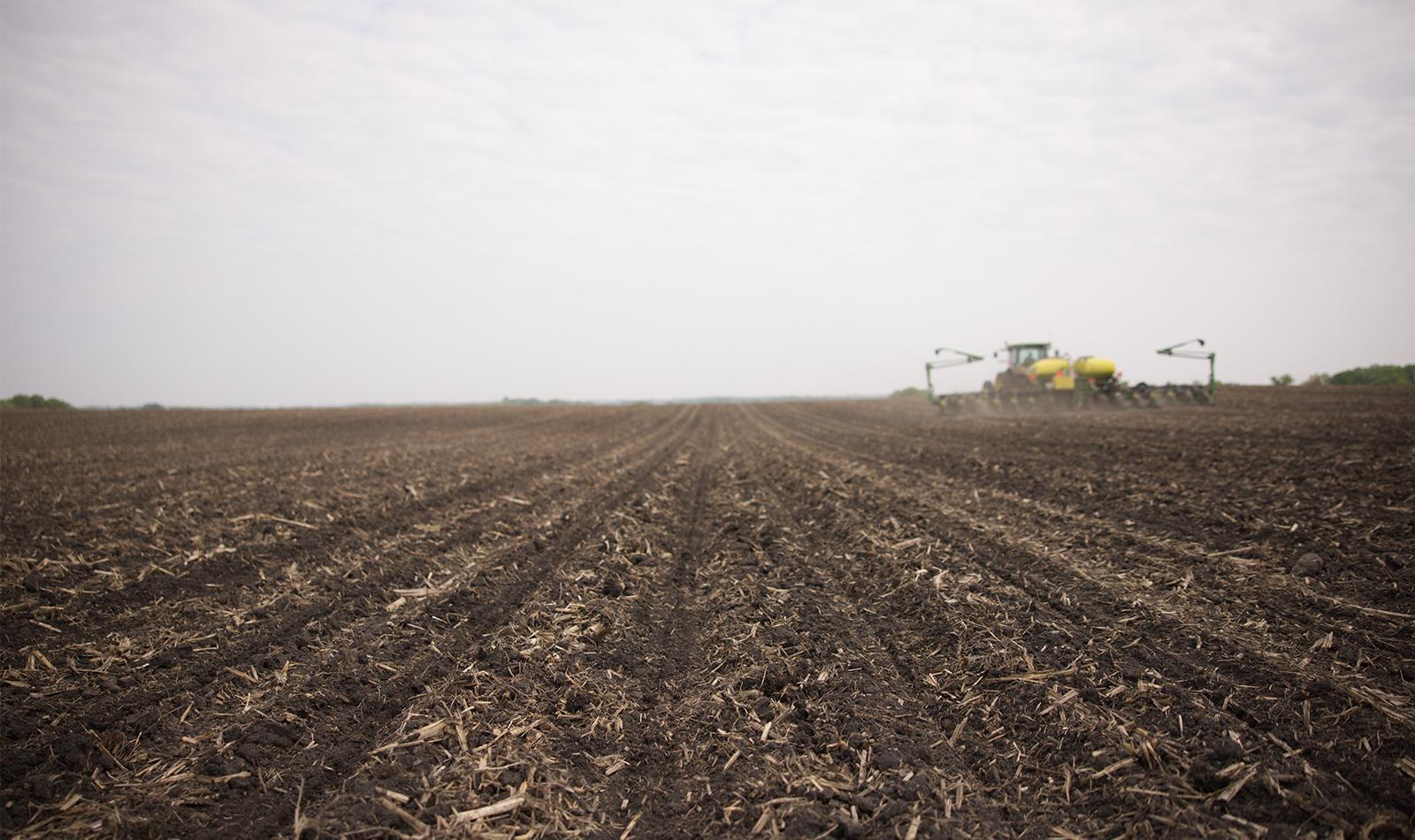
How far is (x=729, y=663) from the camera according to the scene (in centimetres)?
404

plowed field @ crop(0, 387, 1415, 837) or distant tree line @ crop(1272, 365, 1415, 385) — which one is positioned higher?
distant tree line @ crop(1272, 365, 1415, 385)

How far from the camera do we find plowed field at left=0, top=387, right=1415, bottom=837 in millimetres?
2656

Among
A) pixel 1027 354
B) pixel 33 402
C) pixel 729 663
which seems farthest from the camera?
pixel 33 402

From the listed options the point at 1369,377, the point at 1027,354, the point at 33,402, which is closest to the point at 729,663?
the point at 1027,354

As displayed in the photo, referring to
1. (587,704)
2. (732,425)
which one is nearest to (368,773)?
(587,704)

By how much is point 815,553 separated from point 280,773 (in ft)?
15.8

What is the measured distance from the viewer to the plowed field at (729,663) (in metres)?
2.66

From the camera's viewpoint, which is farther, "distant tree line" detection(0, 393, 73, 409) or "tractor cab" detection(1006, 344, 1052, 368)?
"distant tree line" detection(0, 393, 73, 409)

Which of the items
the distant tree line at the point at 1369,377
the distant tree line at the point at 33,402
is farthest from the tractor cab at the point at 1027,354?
the distant tree line at the point at 33,402

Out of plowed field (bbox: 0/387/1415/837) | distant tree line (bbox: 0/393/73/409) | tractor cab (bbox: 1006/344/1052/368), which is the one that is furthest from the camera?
distant tree line (bbox: 0/393/73/409)

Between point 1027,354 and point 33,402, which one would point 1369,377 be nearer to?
point 1027,354

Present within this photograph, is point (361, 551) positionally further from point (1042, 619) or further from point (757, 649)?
point (1042, 619)

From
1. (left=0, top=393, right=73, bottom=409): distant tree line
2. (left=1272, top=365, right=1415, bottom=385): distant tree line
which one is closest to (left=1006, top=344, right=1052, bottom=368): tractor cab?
(left=1272, top=365, right=1415, bottom=385): distant tree line

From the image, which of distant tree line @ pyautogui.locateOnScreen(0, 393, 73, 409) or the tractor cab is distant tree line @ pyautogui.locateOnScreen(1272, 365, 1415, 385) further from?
distant tree line @ pyautogui.locateOnScreen(0, 393, 73, 409)
